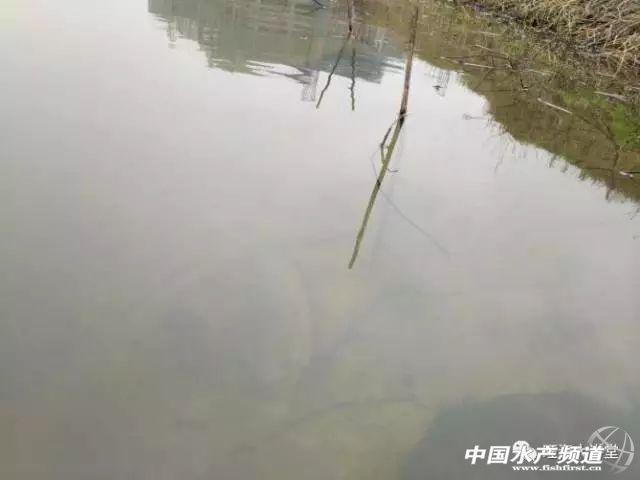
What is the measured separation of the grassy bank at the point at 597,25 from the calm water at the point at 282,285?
3929 mm

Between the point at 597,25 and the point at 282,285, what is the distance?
761 cm

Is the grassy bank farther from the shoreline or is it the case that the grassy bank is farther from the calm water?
the calm water

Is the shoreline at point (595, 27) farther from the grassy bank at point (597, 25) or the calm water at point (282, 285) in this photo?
the calm water at point (282, 285)

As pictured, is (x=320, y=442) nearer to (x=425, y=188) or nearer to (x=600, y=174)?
(x=425, y=188)

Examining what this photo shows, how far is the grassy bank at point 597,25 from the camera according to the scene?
6.70 m

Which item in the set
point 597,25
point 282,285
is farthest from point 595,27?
point 282,285

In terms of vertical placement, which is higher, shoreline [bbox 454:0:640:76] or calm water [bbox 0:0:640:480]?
shoreline [bbox 454:0:640:76]

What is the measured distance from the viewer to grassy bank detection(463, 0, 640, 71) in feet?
22.0

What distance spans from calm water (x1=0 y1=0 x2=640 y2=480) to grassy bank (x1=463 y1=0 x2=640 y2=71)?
12.9 feet

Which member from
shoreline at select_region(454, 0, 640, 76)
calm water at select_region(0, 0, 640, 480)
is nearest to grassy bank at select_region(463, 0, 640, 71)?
shoreline at select_region(454, 0, 640, 76)

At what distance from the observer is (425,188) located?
291cm

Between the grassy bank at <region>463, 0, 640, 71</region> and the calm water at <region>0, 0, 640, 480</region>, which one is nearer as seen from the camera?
the calm water at <region>0, 0, 640, 480</region>

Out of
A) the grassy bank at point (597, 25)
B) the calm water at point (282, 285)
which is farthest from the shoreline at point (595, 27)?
the calm water at point (282, 285)

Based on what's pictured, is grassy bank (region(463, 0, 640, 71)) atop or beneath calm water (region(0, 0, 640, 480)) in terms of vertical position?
atop
